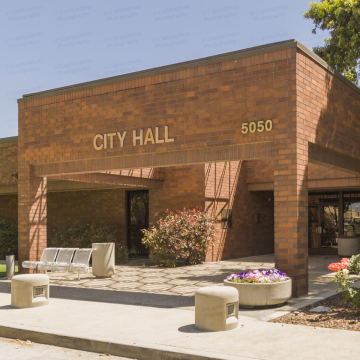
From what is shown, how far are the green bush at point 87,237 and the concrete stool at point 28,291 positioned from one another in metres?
7.92

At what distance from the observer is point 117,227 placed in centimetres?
1833

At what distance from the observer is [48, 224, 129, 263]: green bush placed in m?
16.5

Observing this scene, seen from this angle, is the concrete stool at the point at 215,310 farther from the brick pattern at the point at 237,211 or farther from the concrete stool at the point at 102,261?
the brick pattern at the point at 237,211

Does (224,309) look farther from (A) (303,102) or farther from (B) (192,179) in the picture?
(B) (192,179)

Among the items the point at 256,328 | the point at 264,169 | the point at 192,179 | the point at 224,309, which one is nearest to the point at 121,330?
the point at 224,309

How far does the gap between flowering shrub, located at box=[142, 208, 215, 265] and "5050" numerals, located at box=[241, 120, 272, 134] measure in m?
6.19

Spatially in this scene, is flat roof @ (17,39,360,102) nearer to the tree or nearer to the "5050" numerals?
the "5050" numerals

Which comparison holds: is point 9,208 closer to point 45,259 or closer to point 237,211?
point 45,259

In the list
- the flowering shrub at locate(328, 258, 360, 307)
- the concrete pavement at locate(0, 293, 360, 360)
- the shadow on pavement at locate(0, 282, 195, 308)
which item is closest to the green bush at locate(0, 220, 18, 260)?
the shadow on pavement at locate(0, 282, 195, 308)

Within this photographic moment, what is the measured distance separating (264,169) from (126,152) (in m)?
9.02

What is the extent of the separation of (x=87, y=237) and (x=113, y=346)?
1145cm

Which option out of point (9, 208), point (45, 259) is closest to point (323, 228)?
point (45, 259)

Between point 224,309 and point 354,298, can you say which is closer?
point 224,309

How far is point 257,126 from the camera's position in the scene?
30.9 feet
